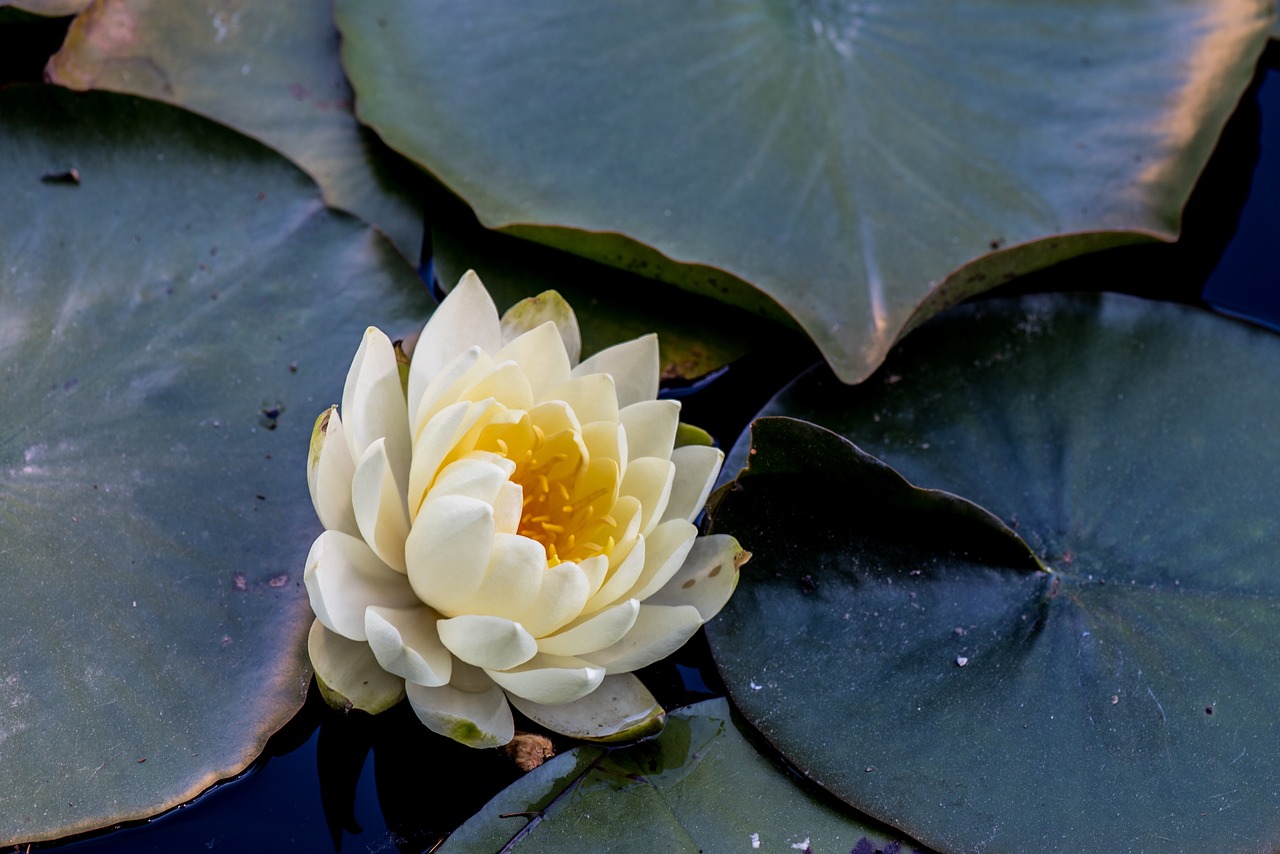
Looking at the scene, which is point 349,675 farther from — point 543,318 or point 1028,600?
point 1028,600

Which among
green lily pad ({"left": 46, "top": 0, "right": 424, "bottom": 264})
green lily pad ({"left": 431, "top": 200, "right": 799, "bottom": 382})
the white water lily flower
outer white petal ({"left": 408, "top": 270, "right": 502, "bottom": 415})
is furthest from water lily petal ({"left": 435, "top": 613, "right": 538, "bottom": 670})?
green lily pad ({"left": 46, "top": 0, "right": 424, "bottom": 264})

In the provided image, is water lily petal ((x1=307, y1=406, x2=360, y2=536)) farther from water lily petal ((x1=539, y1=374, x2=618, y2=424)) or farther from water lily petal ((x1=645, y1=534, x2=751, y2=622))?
water lily petal ((x1=645, y1=534, x2=751, y2=622))

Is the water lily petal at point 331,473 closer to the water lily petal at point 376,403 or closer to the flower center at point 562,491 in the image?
the water lily petal at point 376,403

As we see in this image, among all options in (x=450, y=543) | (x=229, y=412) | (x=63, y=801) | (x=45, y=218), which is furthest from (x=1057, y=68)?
(x=63, y=801)

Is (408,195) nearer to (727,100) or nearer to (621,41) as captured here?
(621,41)

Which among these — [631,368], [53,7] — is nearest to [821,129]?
[631,368]

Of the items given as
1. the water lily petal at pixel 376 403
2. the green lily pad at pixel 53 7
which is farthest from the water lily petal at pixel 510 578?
the green lily pad at pixel 53 7
